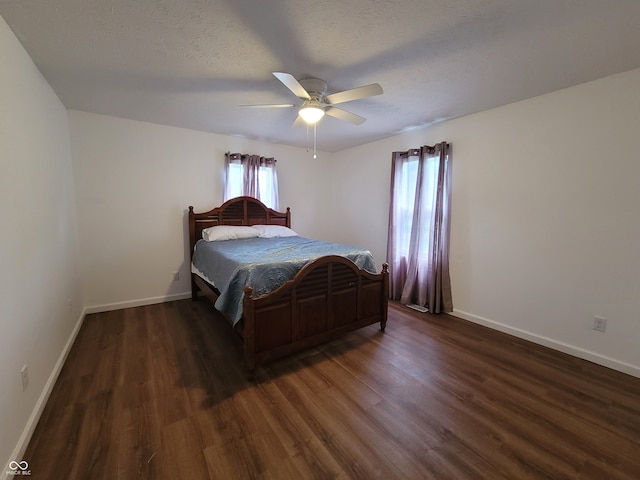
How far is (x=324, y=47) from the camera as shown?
179 centimetres

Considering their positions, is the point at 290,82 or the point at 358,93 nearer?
the point at 290,82

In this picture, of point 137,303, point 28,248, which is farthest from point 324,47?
point 137,303

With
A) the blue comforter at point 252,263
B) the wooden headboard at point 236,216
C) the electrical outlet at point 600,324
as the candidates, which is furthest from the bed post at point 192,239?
the electrical outlet at point 600,324

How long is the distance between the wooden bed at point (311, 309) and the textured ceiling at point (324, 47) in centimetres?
162

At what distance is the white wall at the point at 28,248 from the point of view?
1.38 metres

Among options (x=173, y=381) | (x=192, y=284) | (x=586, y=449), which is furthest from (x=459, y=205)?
(x=192, y=284)

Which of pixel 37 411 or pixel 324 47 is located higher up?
pixel 324 47

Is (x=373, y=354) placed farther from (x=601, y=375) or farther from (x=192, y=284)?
(x=192, y=284)

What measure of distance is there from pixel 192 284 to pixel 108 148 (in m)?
1.98

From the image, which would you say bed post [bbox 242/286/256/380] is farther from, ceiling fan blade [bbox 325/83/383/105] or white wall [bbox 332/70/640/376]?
white wall [bbox 332/70/640/376]

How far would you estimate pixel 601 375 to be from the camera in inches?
83.7

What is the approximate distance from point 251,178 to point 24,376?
3176 mm

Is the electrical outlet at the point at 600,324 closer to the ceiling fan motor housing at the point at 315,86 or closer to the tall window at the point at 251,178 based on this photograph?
the ceiling fan motor housing at the point at 315,86

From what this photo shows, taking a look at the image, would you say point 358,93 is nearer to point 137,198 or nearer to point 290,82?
point 290,82
